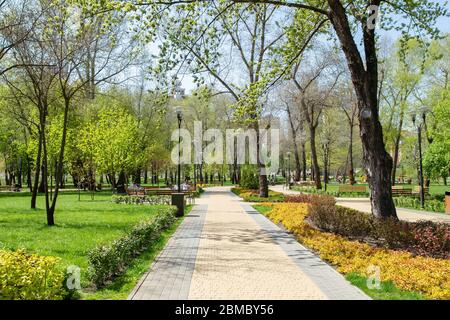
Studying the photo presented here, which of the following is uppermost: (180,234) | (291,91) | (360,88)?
(291,91)

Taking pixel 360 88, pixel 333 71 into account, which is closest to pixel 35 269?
pixel 360 88

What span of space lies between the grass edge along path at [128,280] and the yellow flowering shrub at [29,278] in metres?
0.77

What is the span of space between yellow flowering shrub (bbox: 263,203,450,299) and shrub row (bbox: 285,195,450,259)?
0.63m

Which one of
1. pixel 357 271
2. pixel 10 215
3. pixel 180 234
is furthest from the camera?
pixel 10 215

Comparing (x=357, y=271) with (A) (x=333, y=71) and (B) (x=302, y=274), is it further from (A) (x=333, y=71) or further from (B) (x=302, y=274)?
(A) (x=333, y=71)

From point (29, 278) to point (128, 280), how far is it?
8.19ft

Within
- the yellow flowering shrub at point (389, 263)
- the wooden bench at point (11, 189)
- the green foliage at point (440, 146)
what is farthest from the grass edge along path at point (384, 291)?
the wooden bench at point (11, 189)

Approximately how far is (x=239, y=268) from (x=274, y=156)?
57800 mm

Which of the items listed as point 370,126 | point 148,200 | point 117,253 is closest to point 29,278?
point 117,253

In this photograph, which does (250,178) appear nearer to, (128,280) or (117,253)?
(117,253)

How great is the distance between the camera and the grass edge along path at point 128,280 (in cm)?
647

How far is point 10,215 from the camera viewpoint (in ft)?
57.1

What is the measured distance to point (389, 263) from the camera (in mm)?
7977

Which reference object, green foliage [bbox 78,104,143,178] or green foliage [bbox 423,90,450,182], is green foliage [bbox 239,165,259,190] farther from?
green foliage [bbox 423,90,450,182]
